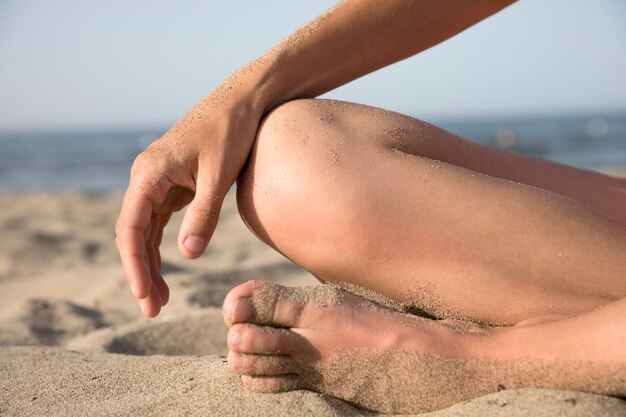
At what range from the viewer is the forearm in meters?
1.31

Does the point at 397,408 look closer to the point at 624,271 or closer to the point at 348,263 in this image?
the point at 348,263

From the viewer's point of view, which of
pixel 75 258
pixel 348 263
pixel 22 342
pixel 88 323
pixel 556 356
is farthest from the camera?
pixel 75 258

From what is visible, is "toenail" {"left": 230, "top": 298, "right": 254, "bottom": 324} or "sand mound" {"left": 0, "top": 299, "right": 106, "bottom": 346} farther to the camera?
"sand mound" {"left": 0, "top": 299, "right": 106, "bottom": 346}

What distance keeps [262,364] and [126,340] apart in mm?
925

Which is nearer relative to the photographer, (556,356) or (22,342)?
(556,356)

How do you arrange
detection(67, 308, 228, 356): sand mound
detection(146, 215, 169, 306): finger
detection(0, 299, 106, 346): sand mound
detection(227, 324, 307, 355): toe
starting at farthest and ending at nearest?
1. detection(0, 299, 106, 346): sand mound
2. detection(67, 308, 228, 356): sand mound
3. detection(146, 215, 169, 306): finger
4. detection(227, 324, 307, 355): toe

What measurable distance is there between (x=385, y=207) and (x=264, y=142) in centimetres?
27

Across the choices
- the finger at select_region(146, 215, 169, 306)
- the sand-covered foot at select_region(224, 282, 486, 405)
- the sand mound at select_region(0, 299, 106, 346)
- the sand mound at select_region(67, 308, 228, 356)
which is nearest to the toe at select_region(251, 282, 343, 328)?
the sand-covered foot at select_region(224, 282, 486, 405)

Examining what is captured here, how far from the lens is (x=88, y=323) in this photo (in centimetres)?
219

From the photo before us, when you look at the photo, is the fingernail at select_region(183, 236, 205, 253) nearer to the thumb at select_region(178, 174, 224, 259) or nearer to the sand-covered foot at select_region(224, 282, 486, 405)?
the thumb at select_region(178, 174, 224, 259)

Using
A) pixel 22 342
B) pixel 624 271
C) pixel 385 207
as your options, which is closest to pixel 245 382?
pixel 385 207

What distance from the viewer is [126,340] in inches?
74.2

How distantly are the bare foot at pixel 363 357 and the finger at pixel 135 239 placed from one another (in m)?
0.16

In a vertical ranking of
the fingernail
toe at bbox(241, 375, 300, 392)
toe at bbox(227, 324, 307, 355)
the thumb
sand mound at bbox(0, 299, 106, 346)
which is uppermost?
the thumb
